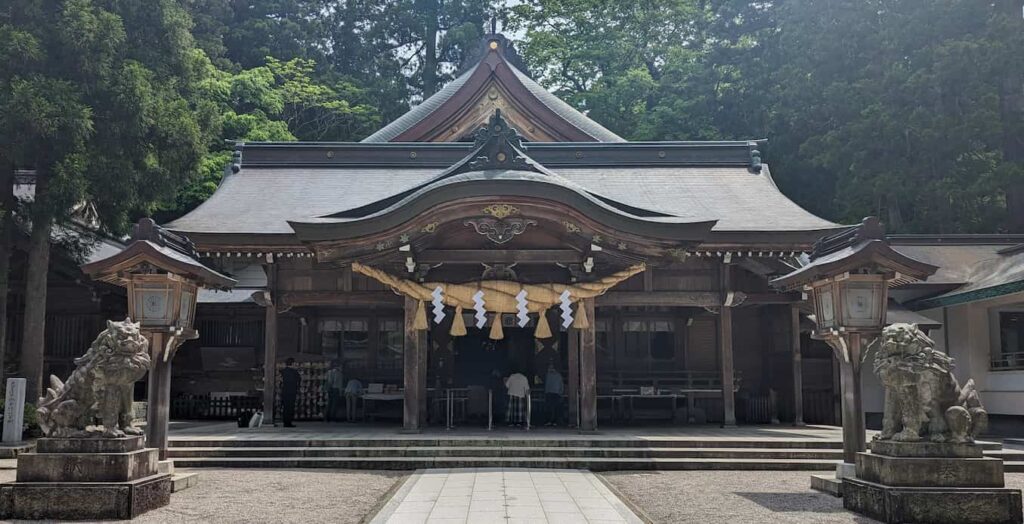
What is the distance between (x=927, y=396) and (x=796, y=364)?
8.21 metres

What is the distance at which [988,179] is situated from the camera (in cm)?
2342

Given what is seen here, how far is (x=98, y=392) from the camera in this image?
753 centimetres

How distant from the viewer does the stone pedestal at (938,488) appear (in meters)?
6.86

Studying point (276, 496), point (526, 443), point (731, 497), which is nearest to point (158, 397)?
point (276, 496)

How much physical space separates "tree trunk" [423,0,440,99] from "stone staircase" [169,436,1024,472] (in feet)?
103

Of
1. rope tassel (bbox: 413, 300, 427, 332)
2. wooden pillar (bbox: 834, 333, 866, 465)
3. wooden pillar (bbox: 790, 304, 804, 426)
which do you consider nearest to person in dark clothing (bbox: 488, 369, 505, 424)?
rope tassel (bbox: 413, 300, 427, 332)

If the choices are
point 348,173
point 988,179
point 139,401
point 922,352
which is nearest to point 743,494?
point 922,352

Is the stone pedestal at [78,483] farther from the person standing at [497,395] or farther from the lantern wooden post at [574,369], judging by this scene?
the person standing at [497,395]

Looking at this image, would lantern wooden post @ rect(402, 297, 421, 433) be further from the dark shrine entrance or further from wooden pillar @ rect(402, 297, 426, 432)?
the dark shrine entrance

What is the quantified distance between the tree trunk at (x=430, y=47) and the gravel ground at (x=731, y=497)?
33.1 m

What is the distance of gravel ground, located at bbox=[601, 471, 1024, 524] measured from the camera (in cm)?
729

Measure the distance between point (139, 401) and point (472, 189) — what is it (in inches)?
404

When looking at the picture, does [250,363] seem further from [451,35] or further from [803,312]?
[451,35]

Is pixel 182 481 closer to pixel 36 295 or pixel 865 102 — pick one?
pixel 36 295
